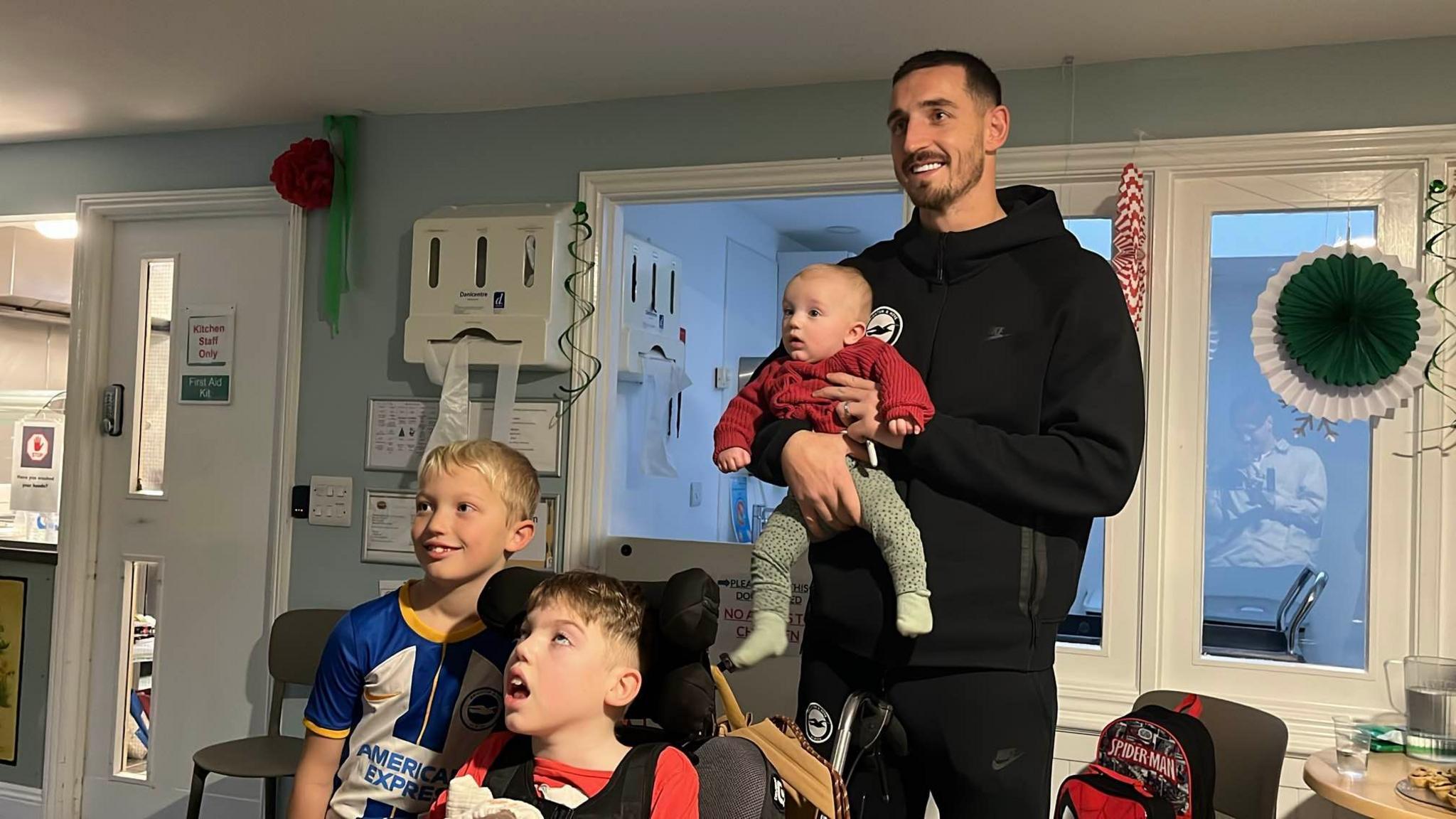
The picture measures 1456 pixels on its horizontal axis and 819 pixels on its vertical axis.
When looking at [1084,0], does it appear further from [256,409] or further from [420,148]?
[256,409]

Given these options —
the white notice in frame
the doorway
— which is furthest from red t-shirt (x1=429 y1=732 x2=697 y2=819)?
the doorway

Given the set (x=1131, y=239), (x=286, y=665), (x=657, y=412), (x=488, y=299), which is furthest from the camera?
(x=657, y=412)

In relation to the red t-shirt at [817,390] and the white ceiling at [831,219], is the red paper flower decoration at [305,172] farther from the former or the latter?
the red t-shirt at [817,390]

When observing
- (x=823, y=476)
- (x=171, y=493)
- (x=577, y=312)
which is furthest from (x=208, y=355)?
(x=823, y=476)

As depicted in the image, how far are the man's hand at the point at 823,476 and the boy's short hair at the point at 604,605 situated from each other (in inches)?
11.3

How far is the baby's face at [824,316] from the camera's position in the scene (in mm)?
1622

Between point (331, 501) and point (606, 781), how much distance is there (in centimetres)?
247

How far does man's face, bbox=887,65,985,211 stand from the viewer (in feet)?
5.05

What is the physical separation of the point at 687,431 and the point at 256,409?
4.90ft

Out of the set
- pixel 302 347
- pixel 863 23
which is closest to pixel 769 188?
pixel 863 23

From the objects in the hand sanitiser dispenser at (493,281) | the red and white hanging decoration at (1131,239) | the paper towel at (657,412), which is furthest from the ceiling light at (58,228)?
the red and white hanging decoration at (1131,239)

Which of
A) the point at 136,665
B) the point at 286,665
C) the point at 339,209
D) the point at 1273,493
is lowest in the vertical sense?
the point at 136,665

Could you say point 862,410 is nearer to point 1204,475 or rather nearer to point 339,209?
point 1204,475

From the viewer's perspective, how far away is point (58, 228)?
4.69 meters
